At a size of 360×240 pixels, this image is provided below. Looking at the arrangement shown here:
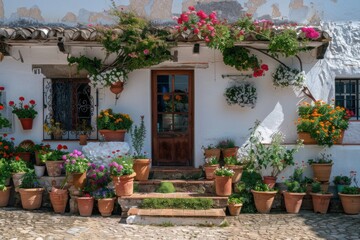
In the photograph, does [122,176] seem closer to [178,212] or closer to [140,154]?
[178,212]

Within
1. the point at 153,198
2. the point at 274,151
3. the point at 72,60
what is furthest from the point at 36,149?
the point at 274,151

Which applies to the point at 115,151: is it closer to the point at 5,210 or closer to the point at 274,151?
the point at 5,210

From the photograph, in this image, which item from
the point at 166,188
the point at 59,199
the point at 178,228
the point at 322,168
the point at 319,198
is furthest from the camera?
the point at 322,168

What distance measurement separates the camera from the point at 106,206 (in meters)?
8.41

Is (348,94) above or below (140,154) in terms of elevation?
above

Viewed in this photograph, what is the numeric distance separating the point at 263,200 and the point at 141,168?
246cm

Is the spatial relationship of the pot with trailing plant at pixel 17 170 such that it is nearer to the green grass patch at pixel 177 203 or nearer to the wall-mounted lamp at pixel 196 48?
the green grass patch at pixel 177 203

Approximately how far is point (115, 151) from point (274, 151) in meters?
3.16

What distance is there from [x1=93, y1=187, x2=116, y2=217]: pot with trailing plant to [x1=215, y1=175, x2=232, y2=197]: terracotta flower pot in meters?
1.95

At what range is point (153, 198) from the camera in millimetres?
8414

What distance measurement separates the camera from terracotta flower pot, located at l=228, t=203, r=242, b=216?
8481mm

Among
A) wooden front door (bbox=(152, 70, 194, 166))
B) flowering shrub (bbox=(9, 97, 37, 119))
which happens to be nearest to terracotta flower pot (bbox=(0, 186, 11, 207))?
flowering shrub (bbox=(9, 97, 37, 119))

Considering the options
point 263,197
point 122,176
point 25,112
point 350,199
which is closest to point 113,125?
point 122,176

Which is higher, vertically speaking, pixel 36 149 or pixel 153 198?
pixel 36 149
